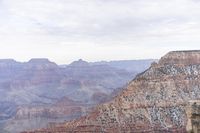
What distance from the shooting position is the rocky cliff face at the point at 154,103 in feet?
321

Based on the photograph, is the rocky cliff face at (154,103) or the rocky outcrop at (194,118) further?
the rocky cliff face at (154,103)

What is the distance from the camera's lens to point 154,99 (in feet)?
344

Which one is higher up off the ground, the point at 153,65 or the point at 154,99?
the point at 153,65

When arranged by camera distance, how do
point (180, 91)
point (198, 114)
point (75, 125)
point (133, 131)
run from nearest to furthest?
point (198, 114)
point (133, 131)
point (75, 125)
point (180, 91)

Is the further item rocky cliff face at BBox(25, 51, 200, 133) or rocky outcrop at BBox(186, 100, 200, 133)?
rocky cliff face at BBox(25, 51, 200, 133)

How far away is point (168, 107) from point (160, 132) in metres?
7.55

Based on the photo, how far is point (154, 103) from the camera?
340ft

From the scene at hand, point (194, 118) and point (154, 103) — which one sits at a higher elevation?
point (194, 118)

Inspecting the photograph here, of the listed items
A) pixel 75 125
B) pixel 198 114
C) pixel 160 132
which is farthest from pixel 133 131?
pixel 198 114

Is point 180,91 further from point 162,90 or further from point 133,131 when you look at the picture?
point 133,131

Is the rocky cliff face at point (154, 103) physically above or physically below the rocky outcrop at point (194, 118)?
below

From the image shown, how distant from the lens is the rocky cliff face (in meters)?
97.9

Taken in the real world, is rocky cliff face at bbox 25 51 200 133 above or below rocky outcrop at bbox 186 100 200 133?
below

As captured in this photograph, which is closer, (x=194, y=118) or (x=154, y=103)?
(x=194, y=118)
